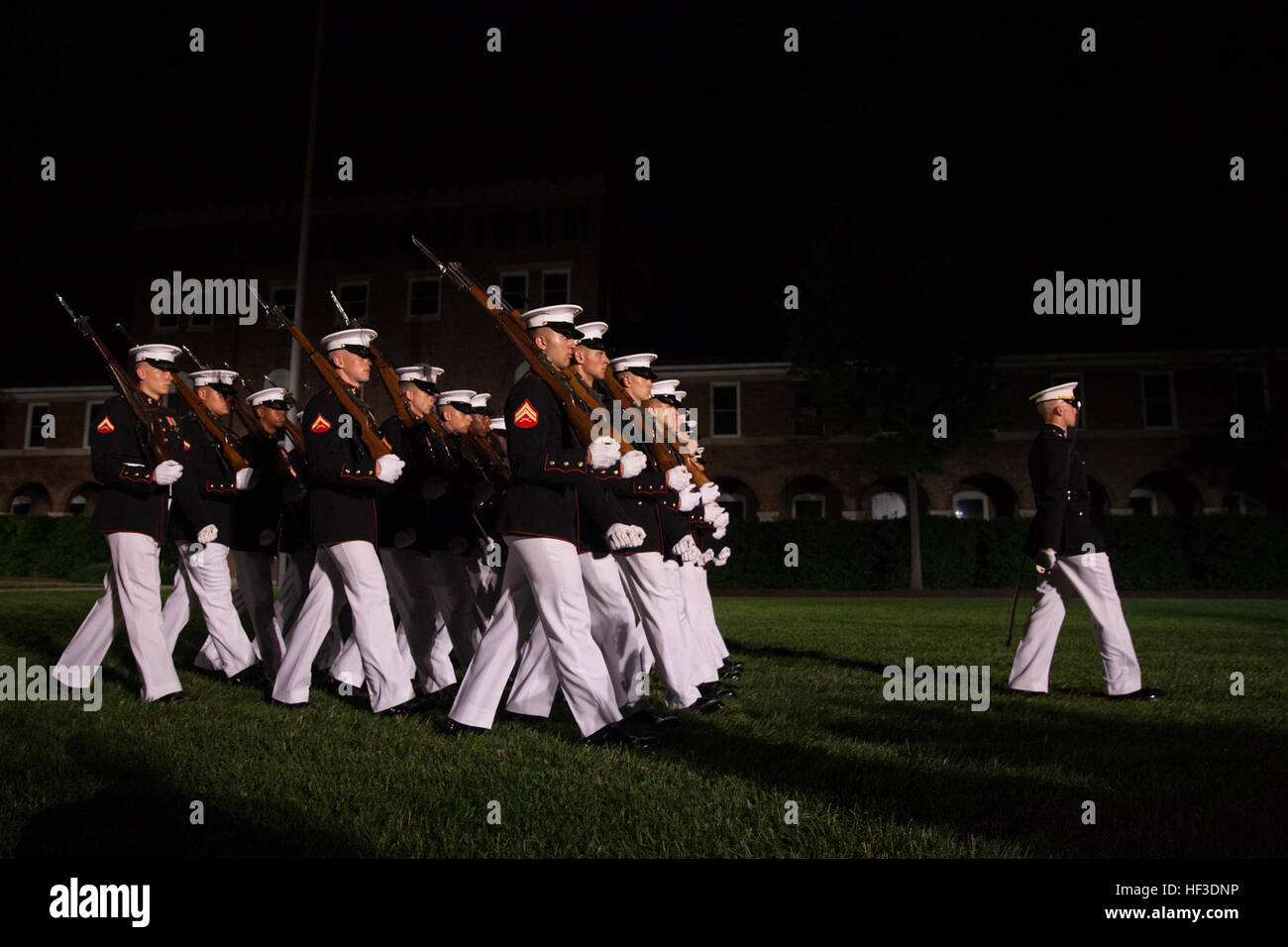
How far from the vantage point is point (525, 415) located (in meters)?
5.23

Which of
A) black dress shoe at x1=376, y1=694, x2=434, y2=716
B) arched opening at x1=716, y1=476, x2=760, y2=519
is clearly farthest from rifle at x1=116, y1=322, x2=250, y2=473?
arched opening at x1=716, y1=476, x2=760, y2=519

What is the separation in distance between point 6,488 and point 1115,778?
41.1 meters

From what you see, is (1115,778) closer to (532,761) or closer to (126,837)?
(532,761)

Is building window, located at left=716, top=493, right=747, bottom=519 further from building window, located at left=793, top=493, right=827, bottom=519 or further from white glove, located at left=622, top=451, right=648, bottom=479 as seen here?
white glove, located at left=622, top=451, right=648, bottom=479

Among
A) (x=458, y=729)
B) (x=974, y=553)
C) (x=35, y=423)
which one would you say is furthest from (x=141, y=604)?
(x=35, y=423)

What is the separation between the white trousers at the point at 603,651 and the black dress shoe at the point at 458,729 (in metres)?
0.52

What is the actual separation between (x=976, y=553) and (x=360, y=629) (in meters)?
22.2

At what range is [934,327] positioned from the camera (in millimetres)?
26375

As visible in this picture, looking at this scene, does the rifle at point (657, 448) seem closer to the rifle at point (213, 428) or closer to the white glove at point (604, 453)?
the white glove at point (604, 453)

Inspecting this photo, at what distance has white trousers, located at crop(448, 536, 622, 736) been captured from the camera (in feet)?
16.5

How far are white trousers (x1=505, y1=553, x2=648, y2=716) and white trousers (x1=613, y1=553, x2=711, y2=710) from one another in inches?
5.3

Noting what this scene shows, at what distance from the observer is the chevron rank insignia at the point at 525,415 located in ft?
17.1

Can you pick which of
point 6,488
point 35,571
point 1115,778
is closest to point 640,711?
point 1115,778

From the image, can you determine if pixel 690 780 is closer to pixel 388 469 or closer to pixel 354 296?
pixel 388 469
